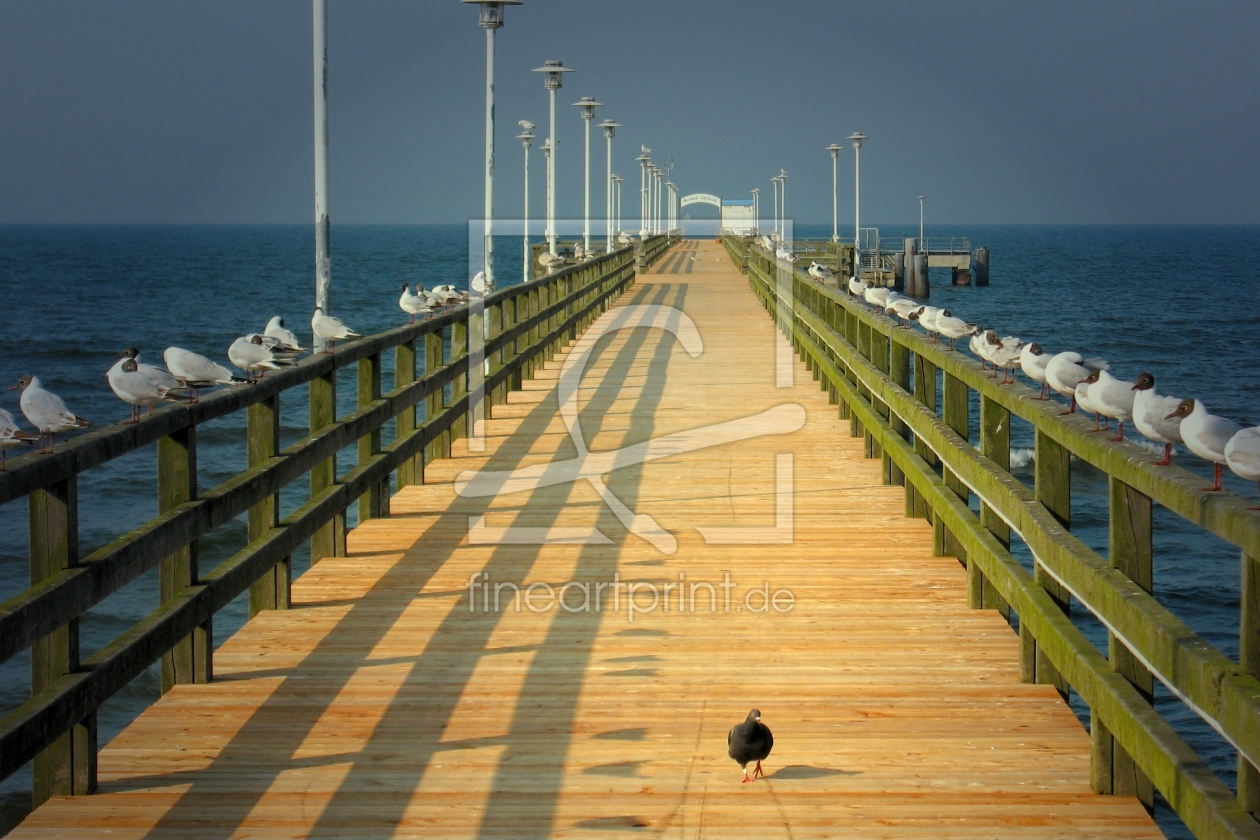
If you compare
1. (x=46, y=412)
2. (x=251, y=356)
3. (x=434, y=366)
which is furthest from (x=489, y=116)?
(x=46, y=412)

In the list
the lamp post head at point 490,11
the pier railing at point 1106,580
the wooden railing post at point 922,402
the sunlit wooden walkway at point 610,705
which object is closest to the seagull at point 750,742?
the sunlit wooden walkway at point 610,705

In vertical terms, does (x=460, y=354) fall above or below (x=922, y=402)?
above

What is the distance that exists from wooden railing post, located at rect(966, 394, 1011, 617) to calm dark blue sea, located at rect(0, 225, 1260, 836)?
606 cm

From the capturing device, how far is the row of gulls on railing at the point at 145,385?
558 centimetres

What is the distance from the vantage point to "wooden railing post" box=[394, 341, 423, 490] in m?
9.95

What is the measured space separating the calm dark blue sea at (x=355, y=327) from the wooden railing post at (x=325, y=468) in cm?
504

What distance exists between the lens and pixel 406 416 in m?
10.2

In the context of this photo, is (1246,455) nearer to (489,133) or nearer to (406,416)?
(406,416)

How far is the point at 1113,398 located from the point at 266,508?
12.2 ft

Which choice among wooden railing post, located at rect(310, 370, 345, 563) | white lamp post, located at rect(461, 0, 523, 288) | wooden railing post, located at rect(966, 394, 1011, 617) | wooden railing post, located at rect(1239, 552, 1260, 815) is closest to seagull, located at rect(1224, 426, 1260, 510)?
wooden railing post, located at rect(1239, 552, 1260, 815)

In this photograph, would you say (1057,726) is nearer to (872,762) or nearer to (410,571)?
(872,762)

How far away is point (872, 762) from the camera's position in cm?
515

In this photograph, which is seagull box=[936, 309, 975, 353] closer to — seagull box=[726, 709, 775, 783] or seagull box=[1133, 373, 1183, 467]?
seagull box=[1133, 373, 1183, 467]

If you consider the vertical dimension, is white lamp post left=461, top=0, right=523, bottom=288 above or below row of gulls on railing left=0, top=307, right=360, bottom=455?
above
